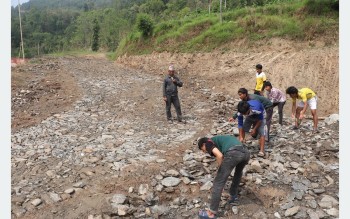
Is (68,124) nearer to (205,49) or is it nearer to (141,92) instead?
(141,92)

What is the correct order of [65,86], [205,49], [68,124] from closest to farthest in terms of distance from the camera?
[68,124], [65,86], [205,49]

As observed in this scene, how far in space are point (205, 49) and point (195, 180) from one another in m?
14.8

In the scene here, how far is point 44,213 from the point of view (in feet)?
20.5

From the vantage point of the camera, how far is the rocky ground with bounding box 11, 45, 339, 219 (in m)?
6.40

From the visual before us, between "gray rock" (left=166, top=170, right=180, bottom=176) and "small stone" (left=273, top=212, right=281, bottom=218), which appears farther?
"gray rock" (left=166, top=170, right=180, bottom=176)

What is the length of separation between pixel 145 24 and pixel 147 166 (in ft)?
70.3

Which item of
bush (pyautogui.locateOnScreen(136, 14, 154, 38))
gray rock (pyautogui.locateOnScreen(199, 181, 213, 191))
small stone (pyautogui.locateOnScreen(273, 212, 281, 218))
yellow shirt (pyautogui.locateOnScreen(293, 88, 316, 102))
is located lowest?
small stone (pyautogui.locateOnScreen(273, 212, 281, 218))

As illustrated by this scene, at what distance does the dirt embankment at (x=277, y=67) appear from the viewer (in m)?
14.1

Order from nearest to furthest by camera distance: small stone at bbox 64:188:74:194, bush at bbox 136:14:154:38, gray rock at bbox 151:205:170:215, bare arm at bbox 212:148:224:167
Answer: bare arm at bbox 212:148:224:167 → gray rock at bbox 151:205:170:215 → small stone at bbox 64:188:74:194 → bush at bbox 136:14:154:38

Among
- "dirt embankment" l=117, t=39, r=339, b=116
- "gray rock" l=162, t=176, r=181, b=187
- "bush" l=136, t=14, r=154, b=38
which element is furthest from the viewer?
"bush" l=136, t=14, r=154, b=38

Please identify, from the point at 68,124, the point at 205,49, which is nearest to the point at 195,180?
the point at 68,124

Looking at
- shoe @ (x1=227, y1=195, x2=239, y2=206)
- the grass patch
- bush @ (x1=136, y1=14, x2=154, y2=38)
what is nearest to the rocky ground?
shoe @ (x1=227, y1=195, x2=239, y2=206)

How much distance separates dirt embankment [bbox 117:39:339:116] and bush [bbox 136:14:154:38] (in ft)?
25.0

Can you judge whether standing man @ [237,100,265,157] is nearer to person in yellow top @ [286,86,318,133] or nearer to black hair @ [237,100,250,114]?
black hair @ [237,100,250,114]
